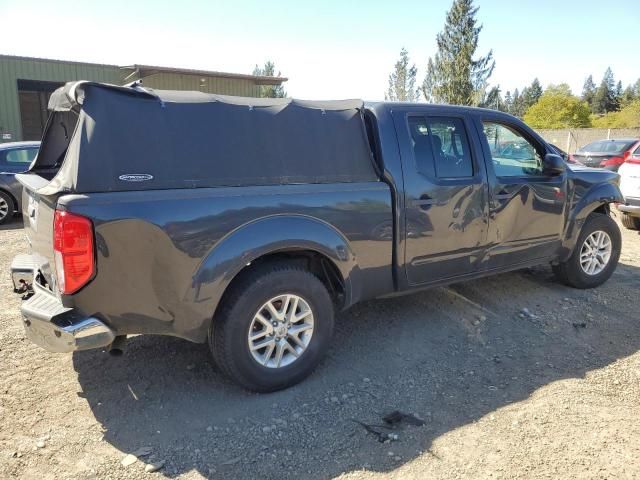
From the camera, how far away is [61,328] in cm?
270

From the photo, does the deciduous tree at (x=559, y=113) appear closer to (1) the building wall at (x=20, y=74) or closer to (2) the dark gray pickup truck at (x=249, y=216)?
(1) the building wall at (x=20, y=74)

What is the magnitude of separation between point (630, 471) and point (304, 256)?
2.26 meters

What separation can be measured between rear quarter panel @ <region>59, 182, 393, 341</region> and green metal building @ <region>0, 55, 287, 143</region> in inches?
684

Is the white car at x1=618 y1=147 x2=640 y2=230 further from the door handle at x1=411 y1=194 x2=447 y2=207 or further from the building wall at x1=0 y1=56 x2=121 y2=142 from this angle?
the building wall at x1=0 y1=56 x2=121 y2=142

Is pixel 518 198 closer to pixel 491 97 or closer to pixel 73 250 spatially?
pixel 73 250

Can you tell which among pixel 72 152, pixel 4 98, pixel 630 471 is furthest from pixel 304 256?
pixel 4 98

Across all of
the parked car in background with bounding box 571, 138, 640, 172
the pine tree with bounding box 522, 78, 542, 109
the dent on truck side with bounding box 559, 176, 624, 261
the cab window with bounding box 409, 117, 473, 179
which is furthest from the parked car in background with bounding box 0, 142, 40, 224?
the pine tree with bounding box 522, 78, 542, 109

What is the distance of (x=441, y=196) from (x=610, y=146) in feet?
40.0

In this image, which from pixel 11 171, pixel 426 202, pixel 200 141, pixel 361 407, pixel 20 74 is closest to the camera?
pixel 200 141

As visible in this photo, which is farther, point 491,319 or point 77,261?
point 491,319

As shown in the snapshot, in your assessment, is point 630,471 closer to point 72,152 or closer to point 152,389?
point 152,389

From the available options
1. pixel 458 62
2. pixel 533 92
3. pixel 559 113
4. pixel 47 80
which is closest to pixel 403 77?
pixel 458 62

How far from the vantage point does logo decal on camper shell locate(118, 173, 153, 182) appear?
2779 millimetres

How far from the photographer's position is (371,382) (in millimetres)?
3568
